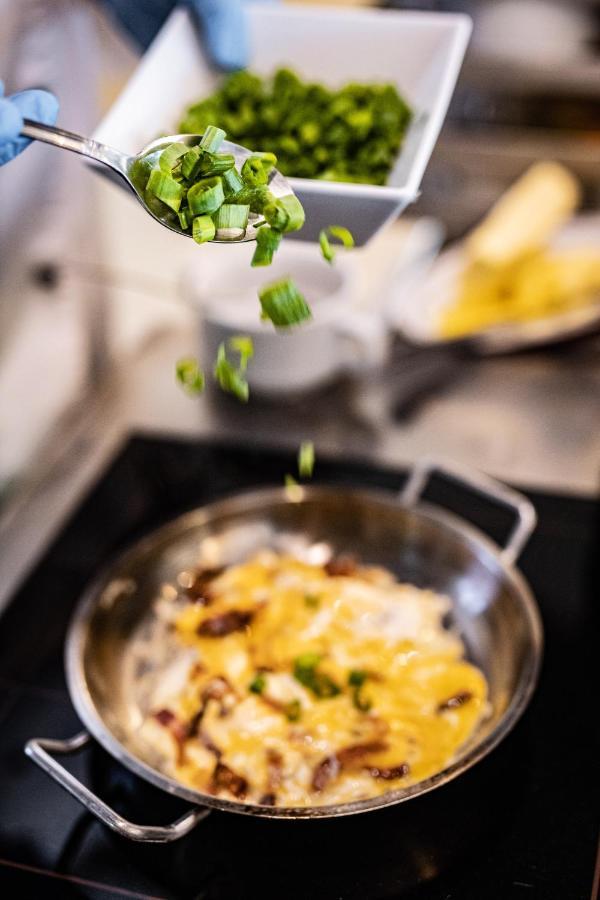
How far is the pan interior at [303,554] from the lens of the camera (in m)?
0.83

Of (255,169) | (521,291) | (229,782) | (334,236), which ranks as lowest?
(521,291)

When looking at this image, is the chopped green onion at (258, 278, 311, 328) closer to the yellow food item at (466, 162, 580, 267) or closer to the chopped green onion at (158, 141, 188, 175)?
the chopped green onion at (158, 141, 188, 175)

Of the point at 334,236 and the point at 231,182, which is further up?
the point at 231,182

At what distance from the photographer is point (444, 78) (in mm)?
869

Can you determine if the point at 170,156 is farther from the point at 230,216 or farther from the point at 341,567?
the point at 341,567

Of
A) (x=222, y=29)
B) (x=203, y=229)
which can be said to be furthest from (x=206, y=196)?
(x=222, y=29)

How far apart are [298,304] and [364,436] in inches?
18.4

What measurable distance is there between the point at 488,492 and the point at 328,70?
0.45 meters

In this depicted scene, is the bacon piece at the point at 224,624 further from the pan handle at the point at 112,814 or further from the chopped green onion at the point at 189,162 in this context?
the chopped green onion at the point at 189,162

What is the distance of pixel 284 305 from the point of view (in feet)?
2.46

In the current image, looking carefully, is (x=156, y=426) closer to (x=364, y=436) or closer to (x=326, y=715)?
→ (x=364, y=436)

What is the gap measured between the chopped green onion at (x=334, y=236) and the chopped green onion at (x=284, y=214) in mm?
33

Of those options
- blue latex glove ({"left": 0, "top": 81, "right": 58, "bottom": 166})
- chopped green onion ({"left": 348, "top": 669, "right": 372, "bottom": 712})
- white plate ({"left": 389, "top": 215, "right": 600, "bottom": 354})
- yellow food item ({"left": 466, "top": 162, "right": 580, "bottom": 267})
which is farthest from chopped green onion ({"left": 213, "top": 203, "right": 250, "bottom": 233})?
yellow food item ({"left": 466, "top": 162, "right": 580, "bottom": 267})

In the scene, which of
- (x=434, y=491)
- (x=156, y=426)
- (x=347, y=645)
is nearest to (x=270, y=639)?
(x=347, y=645)
